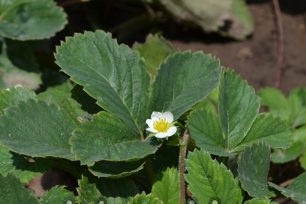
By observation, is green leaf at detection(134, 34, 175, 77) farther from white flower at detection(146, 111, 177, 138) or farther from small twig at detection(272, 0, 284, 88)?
small twig at detection(272, 0, 284, 88)

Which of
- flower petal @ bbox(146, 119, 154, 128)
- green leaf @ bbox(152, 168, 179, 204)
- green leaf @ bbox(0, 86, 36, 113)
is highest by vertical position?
flower petal @ bbox(146, 119, 154, 128)

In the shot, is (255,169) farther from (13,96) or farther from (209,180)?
(13,96)

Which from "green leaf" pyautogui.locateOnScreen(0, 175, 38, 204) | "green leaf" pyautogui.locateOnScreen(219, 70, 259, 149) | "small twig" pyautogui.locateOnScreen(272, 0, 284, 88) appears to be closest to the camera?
"green leaf" pyautogui.locateOnScreen(0, 175, 38, 204)

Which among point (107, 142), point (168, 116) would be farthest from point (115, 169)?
point (168, 116)

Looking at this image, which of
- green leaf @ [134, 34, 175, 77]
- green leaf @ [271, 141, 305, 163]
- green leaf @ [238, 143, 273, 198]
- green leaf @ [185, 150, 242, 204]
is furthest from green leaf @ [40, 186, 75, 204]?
green leaf @ [271, 141, 305, 163]

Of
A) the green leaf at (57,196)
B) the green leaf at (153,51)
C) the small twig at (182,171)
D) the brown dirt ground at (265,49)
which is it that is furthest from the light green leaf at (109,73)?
the brown dirt ground at (265,49)

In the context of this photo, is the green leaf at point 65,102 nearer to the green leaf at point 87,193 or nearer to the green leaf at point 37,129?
the green leaf at point 37,129

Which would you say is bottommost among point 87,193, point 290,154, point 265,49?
point 265,49

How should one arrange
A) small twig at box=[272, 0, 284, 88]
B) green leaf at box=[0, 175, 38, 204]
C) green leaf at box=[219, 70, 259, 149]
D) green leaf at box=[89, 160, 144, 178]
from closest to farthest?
1. green leaf at box=[0, 175, 38, 204]
2. green leaf at box=[89, 160, 144, 178]
3. green leaf at box=[219, 70, 259, 149]
4. small twig at box=[272, 0, 284, 88]
